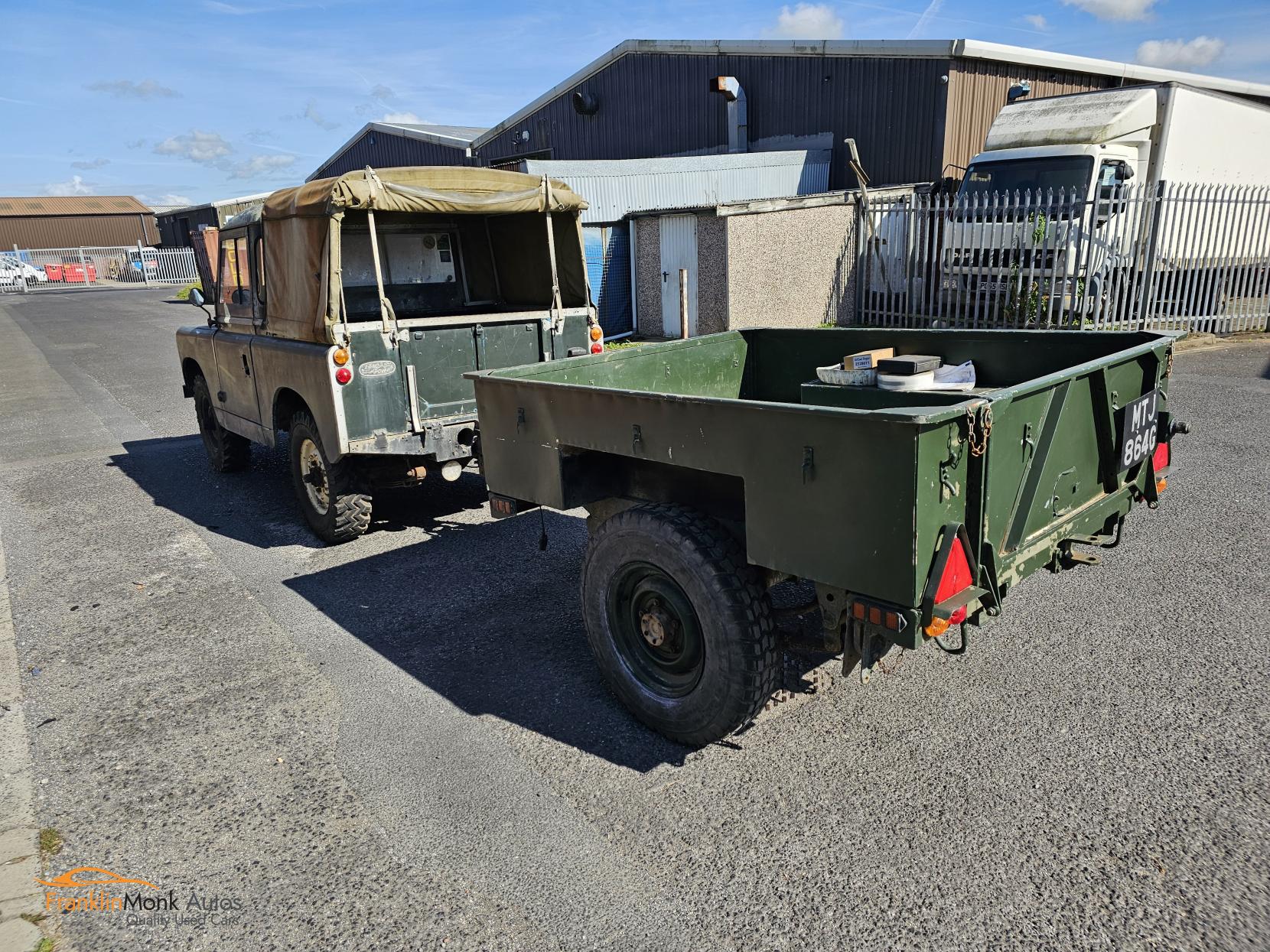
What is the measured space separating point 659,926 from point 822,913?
522mm

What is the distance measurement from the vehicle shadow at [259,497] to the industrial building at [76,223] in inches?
2260

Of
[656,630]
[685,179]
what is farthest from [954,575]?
[685,179]

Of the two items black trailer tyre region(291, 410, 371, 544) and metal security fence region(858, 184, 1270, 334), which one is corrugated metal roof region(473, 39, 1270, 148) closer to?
metal security fence region(858, 184, 1270, 334)

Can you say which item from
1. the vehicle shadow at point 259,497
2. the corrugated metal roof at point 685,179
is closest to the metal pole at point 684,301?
the corrugated metal roof at point 685,179

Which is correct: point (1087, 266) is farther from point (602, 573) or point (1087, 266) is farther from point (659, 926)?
point (659, 926)

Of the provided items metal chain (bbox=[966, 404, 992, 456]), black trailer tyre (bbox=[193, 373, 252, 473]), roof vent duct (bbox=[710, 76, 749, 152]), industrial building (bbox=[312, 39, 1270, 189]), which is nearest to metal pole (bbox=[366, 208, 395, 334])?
black trailer tyre (bbox=[193, 373, 252, 473])

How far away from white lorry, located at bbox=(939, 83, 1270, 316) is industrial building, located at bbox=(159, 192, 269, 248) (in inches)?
1370

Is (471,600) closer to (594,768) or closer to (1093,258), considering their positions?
(594,768)

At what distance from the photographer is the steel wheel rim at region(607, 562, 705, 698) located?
139 inches

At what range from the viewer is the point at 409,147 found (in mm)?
29609

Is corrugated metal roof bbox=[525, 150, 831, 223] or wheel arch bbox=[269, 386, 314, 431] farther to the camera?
corrugated metal roof bbox=[525, 150, 831, 223]

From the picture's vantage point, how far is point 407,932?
2701 millimetres

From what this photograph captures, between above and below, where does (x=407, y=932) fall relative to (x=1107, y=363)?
below

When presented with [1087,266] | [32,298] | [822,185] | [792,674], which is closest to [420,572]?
[792,674]
